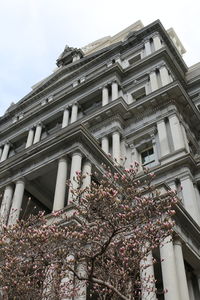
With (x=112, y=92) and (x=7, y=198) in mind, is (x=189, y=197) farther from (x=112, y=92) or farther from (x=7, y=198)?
(x=112, y=92)

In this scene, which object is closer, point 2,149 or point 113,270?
point 113,270

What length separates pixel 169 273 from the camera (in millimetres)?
13953

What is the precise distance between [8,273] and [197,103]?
26890 mm

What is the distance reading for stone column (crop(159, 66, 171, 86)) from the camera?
31.5 meters

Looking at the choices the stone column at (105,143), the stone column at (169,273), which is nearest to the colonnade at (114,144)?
the stone column at (105,143)

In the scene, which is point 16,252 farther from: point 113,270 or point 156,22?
point 156,22

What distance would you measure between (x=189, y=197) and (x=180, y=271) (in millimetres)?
8101

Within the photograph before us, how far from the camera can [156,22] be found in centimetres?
3869

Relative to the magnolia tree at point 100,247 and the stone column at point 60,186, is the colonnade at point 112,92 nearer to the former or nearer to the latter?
the stone column at point 60,186

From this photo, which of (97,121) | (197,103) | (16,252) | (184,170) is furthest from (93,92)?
(16,252)

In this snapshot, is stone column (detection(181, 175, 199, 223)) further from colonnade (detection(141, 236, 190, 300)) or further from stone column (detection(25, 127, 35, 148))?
stone column (detection(25, 127, 35, 148))

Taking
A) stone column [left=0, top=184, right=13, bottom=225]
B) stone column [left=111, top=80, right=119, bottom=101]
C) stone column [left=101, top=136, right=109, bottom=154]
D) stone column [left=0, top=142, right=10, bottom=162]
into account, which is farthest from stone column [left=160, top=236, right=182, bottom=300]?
stone column [left=0, top=142, right=10, bottom=162]

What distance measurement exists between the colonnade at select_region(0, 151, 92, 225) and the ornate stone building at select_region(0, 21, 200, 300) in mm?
49

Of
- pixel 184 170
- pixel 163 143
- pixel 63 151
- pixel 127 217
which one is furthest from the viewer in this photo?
pixel 163 143
